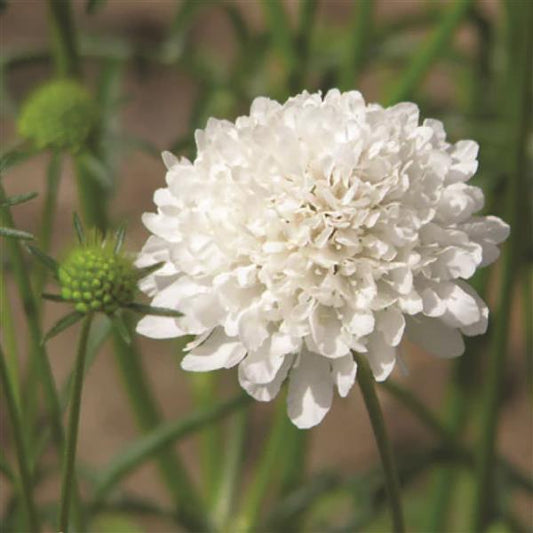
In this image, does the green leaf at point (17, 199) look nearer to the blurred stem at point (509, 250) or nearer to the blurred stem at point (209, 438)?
the blurred stem at point (509, 250)

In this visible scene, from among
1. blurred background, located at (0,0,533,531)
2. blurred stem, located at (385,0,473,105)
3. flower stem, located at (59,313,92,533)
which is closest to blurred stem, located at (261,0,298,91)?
blurred background, located at (0,0,533,531)

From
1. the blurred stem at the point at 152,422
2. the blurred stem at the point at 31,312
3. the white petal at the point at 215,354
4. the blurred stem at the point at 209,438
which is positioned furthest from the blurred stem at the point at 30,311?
the blurred stem at the point at 209,438

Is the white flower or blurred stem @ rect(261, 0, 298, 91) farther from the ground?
blurred stem @ rect(261, 0, 298, 91)

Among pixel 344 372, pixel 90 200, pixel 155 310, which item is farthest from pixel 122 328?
pixel 90 200

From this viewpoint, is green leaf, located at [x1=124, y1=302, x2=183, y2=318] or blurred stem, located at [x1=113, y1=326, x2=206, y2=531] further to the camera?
blurred stem, located at [x1=113, y1=326, x2=206, y2=531]

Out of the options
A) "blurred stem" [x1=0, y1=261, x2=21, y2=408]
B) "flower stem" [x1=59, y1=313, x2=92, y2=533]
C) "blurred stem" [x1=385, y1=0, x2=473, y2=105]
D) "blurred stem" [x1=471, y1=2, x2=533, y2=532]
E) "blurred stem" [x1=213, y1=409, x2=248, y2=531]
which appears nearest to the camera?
"flower stem" [x1=59, y1=313, x2=92, y2=533]

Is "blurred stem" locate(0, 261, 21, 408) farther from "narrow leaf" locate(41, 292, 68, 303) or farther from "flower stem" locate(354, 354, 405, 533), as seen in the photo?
"flower stem" locate(354, 354, 405, 533)

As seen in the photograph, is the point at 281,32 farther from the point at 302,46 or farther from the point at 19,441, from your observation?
the point at 19,441
